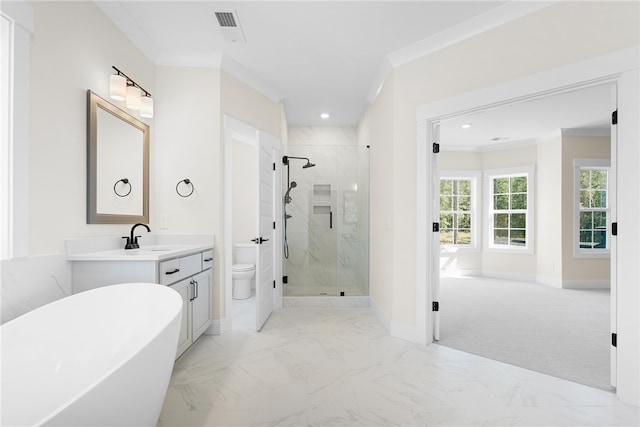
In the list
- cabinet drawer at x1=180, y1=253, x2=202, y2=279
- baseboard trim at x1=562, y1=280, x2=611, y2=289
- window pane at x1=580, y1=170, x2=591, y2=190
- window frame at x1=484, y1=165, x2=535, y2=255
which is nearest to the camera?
cabinet drawer at x1=180, y1=253, x2=202, y2=279

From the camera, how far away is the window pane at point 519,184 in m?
5.91

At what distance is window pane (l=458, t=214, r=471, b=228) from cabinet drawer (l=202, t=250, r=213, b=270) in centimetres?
526

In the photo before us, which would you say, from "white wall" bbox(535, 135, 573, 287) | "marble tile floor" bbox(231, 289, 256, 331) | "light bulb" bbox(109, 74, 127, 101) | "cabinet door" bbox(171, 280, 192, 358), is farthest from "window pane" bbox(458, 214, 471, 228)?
"light bulb" bbox(109, 74, 127, 101)

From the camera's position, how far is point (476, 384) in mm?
2139

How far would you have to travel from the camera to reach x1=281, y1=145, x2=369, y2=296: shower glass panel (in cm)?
438

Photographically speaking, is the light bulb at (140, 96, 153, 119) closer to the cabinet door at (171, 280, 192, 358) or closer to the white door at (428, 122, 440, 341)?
the cabinet door at (171, 280, 192, 358)

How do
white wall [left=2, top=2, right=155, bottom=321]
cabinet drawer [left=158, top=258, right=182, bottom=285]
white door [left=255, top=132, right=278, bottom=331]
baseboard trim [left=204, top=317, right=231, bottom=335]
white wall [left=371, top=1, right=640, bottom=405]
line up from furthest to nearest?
1. white door [left=255, top=132, right=278, bottom=331]
2. baseboard trim [left=204, top=317, right=231, bottom=335]
3. cabinet drawer [left=158, top=258, right=182, bottom=285]
4. white wall [left=371, top=1, right=640, bottom=405]
5. white wall [left=2, top=2, right=155, bottom=321]

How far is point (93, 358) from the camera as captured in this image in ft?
4.83

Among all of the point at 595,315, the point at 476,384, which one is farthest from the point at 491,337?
the point at 595,315

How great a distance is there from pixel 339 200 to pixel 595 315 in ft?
11.1

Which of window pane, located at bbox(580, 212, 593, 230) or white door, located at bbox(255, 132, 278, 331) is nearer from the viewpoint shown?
white door, located at bbox(255, 132, 278, 331)

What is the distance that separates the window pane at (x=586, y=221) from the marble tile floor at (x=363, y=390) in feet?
14.0

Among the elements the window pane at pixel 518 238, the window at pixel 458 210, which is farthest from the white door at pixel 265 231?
the window pane at pixel 518 238

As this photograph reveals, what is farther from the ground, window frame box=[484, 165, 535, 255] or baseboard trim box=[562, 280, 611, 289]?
window frame box=[484, 165, 535, 255]
